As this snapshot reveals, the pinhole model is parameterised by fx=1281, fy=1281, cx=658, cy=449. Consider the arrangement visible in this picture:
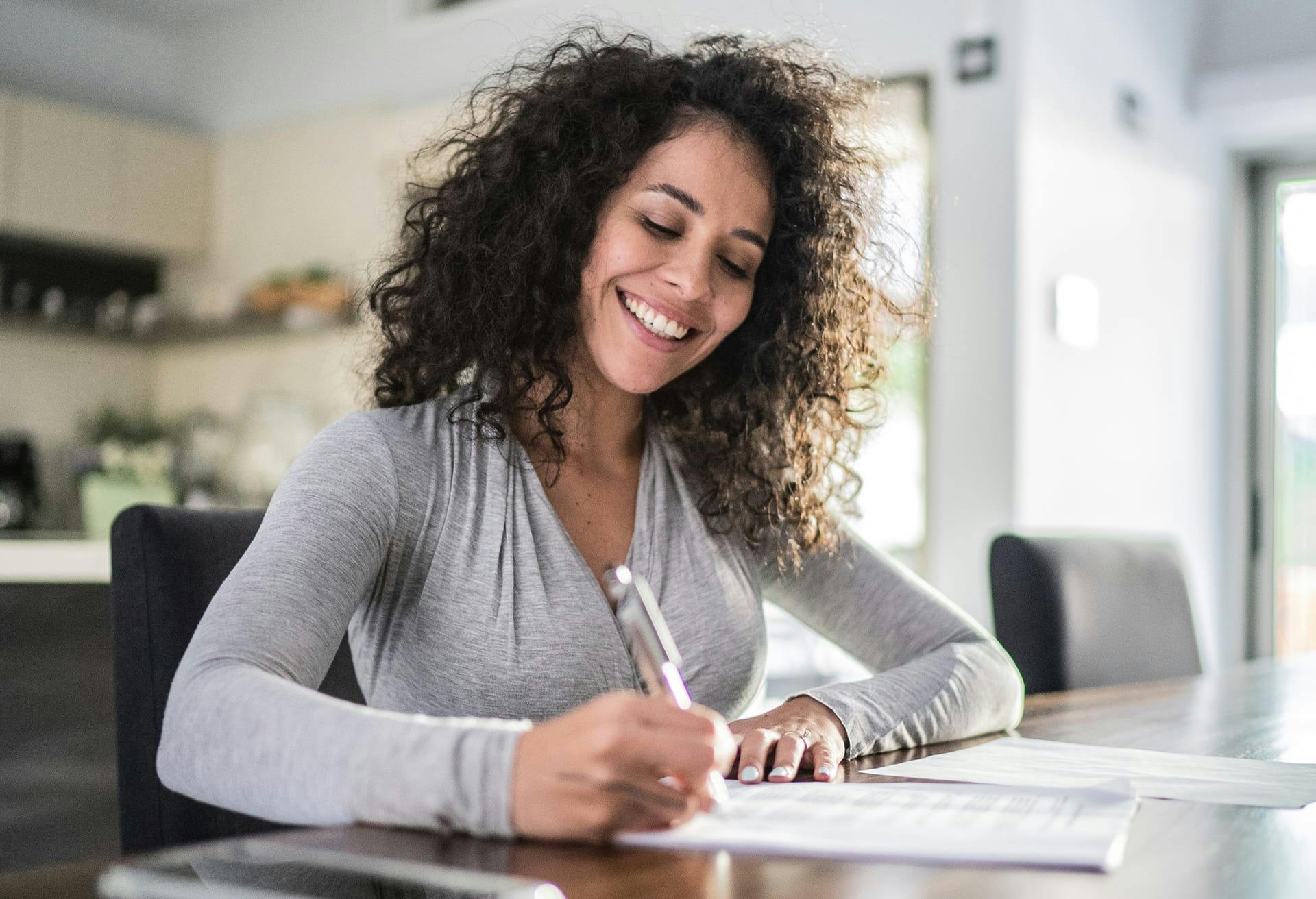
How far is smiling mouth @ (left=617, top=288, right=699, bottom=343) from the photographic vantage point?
1.37 metres

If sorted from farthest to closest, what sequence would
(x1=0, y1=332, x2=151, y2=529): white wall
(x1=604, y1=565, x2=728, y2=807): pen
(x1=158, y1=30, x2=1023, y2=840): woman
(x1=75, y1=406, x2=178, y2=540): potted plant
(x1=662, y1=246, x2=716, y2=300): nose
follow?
(x1=0, y1=332, x2=151, y2=529): white wall → (x1=75, y1=406, x2=178, y2=540): potted plant → (x1=662, y1=246, x2=716, y2=300): nose → (x1=158, y1=30, x2=1023, y2=840): woman → (x1=604, y1=565, x2=728, y2=807): pen

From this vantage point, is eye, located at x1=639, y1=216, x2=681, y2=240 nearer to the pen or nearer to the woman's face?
the woman's face

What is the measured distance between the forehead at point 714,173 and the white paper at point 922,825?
2.33ft

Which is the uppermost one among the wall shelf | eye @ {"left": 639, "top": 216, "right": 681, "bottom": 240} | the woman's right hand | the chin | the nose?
the wall shelf

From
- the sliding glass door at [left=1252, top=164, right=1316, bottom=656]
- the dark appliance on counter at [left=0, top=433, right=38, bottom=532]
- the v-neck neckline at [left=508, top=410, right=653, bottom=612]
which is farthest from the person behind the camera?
the dark appliance on counter at [left=0, top=433, right=38, bottom=532]

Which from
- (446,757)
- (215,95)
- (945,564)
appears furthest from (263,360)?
(446,757)

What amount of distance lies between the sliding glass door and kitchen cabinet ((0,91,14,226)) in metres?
4.26

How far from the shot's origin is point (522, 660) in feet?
3.85

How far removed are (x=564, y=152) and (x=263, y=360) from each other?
3.75 metres

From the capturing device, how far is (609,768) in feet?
2.23

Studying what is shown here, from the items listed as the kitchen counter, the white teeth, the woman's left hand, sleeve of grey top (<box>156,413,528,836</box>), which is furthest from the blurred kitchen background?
the woman's left hand

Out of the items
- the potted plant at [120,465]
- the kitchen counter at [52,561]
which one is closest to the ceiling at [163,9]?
the potted plant at [120,465]

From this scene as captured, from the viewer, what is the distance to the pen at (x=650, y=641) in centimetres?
72

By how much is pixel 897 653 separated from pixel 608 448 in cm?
40
